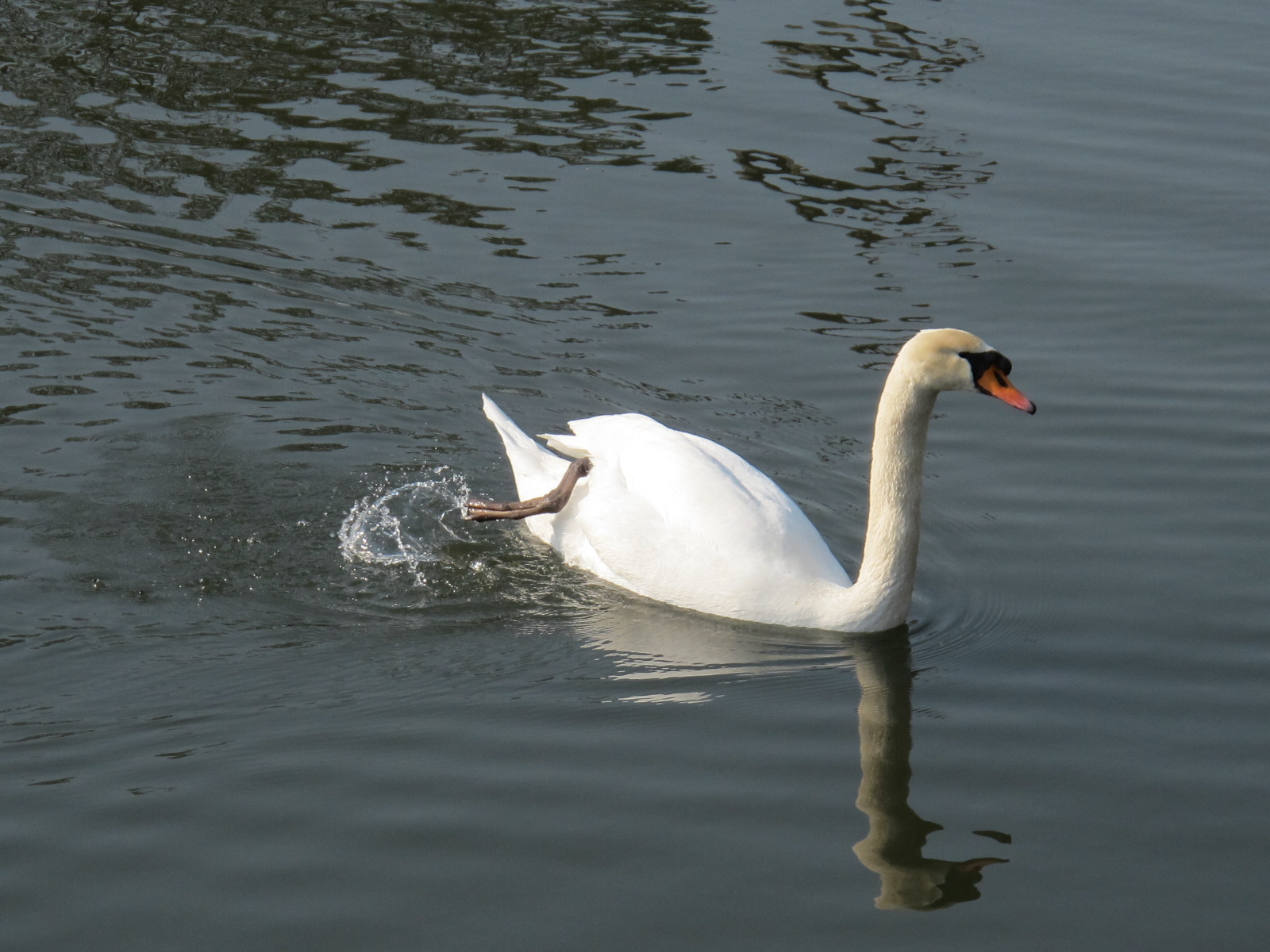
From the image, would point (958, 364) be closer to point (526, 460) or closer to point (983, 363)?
point (983, 363)

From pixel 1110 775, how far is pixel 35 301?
6.48m

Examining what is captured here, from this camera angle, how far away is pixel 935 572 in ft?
24.2

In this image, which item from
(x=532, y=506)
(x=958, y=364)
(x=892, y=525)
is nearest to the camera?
(x=958, y=364)

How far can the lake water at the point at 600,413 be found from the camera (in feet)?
16.3

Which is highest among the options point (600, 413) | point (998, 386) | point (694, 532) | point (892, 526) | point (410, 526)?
point (998, 386)

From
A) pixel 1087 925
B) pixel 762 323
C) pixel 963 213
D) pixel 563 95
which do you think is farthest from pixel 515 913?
pixel 563 95

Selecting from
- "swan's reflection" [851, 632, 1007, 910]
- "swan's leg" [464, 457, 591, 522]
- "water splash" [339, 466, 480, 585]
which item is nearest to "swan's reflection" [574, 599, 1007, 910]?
"swan's reflection" [851, 632, 1007, 910]

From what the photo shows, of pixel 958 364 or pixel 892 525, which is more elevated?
pixel 958 364

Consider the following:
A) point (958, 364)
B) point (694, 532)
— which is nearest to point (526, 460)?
point (694, 532)

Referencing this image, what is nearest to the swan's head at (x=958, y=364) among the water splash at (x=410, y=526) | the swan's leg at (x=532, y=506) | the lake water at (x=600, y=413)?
the lake water at (x=600, y=413)

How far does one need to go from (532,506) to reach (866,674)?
178cm

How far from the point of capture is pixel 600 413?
346 inches

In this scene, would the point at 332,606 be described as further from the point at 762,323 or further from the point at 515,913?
the point at 762,323

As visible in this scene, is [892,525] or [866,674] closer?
[866,674]
